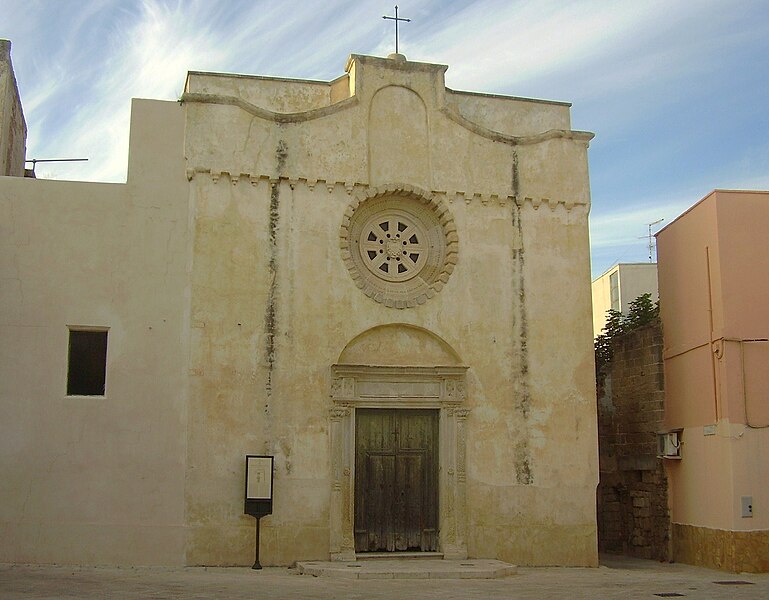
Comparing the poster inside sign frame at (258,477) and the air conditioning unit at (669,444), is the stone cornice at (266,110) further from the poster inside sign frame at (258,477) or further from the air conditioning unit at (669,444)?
the air conditioning unit at (669,444)

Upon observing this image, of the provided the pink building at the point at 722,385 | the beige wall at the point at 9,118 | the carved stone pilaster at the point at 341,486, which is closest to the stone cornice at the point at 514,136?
the pink building at the point at 722,385

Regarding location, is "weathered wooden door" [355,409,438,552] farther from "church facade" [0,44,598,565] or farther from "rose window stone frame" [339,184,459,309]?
"rose window stone frame" [339,184,459,309]

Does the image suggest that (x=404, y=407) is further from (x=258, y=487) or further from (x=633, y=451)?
(x=633, y=451)

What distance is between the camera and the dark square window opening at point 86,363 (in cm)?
1472

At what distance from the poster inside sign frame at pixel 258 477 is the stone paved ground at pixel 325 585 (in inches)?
43.4

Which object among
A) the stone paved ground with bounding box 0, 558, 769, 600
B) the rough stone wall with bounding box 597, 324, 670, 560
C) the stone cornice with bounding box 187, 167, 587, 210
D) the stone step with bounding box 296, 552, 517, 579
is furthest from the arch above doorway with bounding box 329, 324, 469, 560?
the rough stone wall with bounding box 597, 324, 670, 560

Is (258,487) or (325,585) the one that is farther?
(258,487)

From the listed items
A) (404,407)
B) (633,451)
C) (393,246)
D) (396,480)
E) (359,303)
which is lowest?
(396,480)

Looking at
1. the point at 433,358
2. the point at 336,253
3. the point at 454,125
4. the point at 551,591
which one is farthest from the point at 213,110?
the point at 551,591

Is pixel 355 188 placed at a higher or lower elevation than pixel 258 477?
higher

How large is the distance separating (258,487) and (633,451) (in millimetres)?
7843

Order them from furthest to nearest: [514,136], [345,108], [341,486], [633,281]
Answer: [633,281] < [514,136] < [345,108] < [341,486]

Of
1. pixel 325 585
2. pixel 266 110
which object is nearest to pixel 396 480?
pixel 325 585

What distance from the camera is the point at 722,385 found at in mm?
15492
